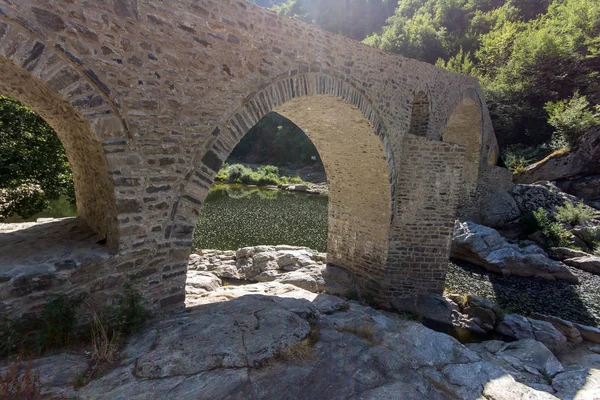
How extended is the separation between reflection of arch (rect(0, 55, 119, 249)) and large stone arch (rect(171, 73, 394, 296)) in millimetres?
778

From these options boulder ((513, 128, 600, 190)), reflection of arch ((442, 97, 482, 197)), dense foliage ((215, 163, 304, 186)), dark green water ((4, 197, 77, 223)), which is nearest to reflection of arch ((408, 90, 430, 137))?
reflection of arch ((442, 97, 482, 197))

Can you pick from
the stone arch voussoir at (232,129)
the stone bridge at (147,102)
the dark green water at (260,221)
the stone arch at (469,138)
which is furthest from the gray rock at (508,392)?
the stone arch at (469,138)

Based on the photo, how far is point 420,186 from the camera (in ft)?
21.8

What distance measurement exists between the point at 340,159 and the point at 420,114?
2306 mm

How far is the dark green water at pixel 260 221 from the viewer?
1130cm

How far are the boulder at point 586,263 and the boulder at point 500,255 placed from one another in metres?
0.74

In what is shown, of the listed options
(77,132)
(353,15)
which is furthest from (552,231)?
(353,15)

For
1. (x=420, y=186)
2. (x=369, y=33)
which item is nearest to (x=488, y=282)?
(x=420, y=186)

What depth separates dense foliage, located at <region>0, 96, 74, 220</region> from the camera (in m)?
6.33

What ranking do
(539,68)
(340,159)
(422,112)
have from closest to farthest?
(340,159) → (422,112) → (539,68)

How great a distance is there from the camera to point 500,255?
9086 millimetres

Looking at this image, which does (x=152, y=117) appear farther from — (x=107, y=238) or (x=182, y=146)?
(x=107, y=238)

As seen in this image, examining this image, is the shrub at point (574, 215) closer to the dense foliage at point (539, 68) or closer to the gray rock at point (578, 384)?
the dense foliage at point (539, 68)

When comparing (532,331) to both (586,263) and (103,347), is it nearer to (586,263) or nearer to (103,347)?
(586,263)
